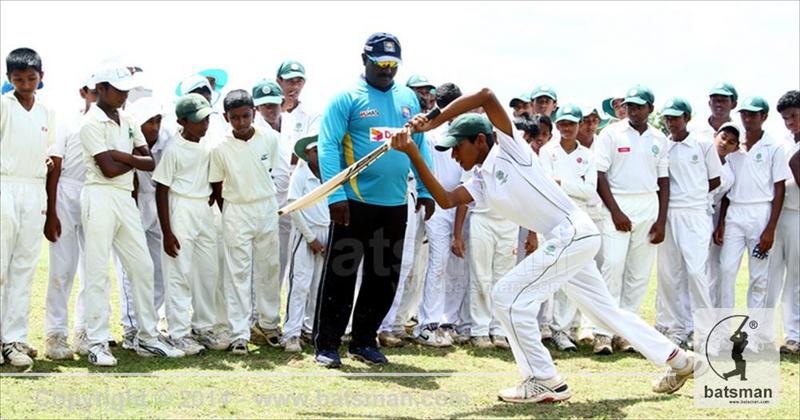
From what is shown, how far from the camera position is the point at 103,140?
23.5 ft

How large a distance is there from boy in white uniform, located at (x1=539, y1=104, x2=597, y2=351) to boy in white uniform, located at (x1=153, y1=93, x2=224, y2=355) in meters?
3.14

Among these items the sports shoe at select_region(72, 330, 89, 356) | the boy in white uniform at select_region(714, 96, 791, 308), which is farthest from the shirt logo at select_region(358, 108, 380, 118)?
the boy in white uniform at select_region(714, 96, 791, 308)

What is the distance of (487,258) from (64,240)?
148 inches

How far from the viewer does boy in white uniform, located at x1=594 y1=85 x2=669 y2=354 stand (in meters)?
8.77

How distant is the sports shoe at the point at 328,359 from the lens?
733cm

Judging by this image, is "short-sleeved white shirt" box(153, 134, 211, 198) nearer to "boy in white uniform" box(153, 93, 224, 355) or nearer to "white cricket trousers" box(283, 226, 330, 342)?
"boy in white uniform" box(153, 93, 224, 355)

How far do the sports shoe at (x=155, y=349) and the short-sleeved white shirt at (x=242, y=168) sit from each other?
135cm

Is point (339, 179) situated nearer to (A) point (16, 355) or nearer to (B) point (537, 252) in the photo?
(B) point (537, 252)

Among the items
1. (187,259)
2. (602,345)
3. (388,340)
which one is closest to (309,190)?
(187,259)

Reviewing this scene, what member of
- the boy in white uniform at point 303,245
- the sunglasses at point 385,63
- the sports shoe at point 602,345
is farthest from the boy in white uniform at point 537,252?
the boy in white uniform at point 303,245

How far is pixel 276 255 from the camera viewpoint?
8.34 m

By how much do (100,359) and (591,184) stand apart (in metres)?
4.54

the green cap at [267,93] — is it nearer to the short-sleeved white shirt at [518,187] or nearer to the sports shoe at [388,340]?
the sports shoe at [388,340]

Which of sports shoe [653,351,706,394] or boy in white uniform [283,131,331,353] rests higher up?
boy in white uniform [283,131,331,353]
